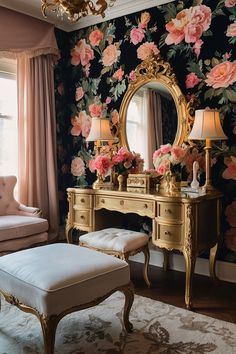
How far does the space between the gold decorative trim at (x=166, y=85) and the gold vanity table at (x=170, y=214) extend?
706 mm

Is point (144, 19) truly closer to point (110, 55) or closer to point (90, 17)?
point (110, 55)

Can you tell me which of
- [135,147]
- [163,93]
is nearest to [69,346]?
[135,147]

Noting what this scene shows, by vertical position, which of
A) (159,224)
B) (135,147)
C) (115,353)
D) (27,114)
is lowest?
(115,353)

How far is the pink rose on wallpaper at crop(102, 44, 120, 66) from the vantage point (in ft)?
12.3

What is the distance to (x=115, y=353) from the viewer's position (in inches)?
75.5

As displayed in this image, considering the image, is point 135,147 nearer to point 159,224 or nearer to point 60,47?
point 159,224

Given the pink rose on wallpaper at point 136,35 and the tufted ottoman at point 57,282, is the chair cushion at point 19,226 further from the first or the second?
the pink rose on wallpaper at point 136,35

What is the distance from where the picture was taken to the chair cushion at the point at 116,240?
8.83 feet

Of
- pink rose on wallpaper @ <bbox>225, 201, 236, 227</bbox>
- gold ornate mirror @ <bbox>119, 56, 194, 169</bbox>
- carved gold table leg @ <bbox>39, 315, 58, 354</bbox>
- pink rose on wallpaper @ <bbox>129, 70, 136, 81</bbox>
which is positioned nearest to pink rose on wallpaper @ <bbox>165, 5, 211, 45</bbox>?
gold ornate mirror @ <bbox>119, 56, 194, 169</bbox>

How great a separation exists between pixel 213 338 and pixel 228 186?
1.36 metres

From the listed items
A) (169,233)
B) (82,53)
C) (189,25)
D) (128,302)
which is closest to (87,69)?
(82,53)

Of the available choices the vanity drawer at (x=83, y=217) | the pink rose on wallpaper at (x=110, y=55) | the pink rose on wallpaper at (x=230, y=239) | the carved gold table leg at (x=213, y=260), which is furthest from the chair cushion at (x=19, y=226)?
the pink rose on wallpaper at (x=110, y=55)

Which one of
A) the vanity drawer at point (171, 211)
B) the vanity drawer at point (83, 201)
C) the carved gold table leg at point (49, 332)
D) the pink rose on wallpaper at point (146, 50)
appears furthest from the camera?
the pink rose on wallpaper at point (146, 50)

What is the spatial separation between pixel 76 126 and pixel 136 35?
125 cm
